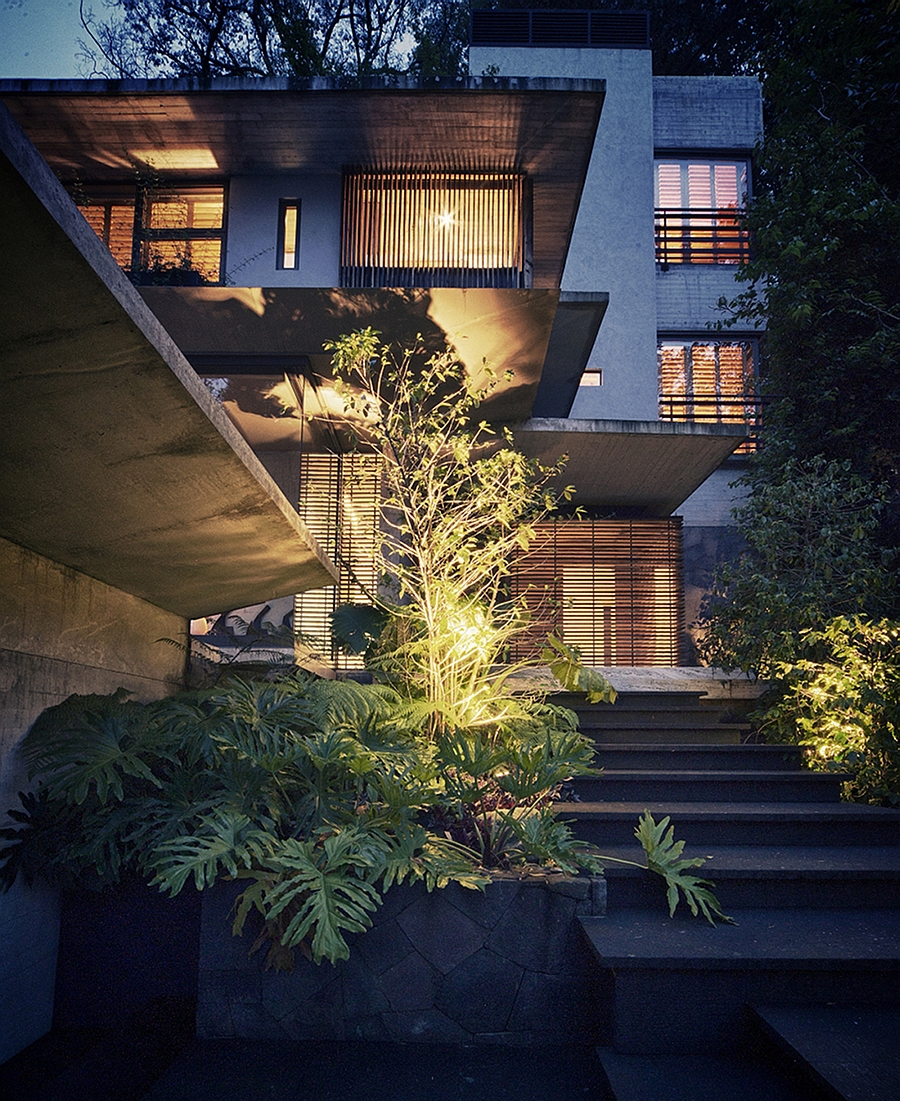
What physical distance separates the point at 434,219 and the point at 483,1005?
6686 millimetres

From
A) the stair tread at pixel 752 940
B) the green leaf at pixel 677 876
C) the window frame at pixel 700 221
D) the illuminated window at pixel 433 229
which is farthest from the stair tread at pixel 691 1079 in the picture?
the window frame at pixel 700 221

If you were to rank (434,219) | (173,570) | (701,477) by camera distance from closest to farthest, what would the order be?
(173,570)
(434,219)
(701,477)

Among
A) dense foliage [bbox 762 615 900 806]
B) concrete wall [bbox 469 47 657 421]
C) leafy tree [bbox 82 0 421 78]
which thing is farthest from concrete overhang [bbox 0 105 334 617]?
leafy tree [bbox 82 0 421 78]

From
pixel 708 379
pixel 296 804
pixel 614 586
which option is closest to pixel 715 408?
pixel 708 379

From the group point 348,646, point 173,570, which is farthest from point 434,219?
point 173,570

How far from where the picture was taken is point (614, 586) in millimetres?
8992

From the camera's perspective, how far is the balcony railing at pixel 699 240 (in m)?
12.1

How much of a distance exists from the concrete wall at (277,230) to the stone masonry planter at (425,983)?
6062 mm

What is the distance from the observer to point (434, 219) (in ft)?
24.9

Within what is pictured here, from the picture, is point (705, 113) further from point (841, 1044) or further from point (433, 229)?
point (841, 1044)

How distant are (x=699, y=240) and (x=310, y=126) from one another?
7.23 metres

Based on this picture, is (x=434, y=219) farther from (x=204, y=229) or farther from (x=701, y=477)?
(x=701, y=477)

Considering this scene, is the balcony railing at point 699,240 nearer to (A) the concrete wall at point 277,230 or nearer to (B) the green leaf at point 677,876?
(A) the concrete wall at point 277,230

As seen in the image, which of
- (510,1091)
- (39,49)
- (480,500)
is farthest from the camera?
(39,49)
